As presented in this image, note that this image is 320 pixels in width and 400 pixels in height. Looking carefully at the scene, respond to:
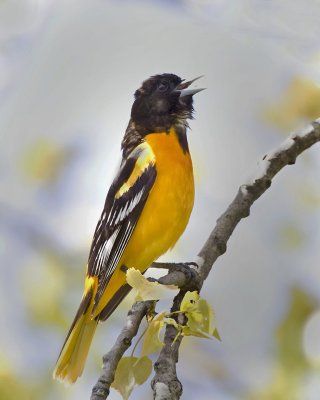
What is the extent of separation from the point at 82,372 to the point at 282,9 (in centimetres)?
33

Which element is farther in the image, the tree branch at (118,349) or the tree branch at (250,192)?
the tree branch at (250,192)

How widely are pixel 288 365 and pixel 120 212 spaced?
22 cm

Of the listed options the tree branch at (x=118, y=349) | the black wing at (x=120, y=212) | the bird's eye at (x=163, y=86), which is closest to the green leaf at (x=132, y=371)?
the tree branch at (x=118, y=349)

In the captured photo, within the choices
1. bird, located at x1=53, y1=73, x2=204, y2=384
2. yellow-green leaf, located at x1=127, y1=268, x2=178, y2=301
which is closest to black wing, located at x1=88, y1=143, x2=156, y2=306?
bird, located at x1=53, y1=73, x2=204, y2=384

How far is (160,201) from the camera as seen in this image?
730 mm

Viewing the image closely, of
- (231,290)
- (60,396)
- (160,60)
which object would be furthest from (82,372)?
(160,60)

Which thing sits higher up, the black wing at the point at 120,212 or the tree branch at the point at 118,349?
the black wing at the point at 120,212

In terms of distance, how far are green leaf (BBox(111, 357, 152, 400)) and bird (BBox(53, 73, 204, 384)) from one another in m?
0.08

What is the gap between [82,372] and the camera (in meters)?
0.60

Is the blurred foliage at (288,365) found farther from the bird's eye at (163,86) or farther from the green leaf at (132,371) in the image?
the bird's eye at (163,86)

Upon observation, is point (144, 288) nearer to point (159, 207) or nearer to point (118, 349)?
point (118, 349)

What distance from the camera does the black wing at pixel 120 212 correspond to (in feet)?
2.12

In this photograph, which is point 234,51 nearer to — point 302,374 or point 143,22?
point 143,22

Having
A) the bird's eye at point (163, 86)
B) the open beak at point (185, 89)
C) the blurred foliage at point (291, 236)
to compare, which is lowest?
the blurred foliage at point (291, 236)
